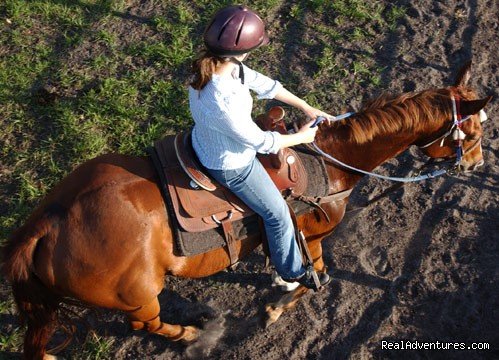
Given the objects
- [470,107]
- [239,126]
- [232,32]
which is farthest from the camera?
[470,107]

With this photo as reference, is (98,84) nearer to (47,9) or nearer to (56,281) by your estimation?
(47,9)

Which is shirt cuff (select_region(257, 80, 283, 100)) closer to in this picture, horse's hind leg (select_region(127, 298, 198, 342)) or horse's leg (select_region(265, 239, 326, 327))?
horse's leg (select_region(265, 239, 326, 327))

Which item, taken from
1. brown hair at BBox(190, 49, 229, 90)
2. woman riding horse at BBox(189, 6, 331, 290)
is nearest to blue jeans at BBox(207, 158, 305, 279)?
woman riding horse at BBox(189, 6, 331, 290)

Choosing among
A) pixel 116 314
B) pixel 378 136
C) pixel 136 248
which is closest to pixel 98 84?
pixel 116 314

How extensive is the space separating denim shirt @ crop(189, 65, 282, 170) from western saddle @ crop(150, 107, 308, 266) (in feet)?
0.53

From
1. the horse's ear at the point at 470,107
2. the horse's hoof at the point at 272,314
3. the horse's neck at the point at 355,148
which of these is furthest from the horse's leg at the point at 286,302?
the horse's ear at the point at 470,107

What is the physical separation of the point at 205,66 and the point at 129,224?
1.22 m

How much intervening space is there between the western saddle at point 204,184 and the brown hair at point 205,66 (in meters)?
0.76

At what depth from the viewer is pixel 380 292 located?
14.8 ft

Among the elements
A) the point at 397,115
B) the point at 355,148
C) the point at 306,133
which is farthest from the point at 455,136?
the point at 306,133

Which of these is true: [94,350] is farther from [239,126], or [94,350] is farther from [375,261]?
[375,261]

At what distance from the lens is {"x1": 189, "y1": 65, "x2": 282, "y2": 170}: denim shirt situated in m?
2.64

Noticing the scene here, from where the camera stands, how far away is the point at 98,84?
5.80m

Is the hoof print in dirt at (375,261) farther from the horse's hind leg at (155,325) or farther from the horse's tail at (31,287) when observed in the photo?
the horse's tail at (31,287)
